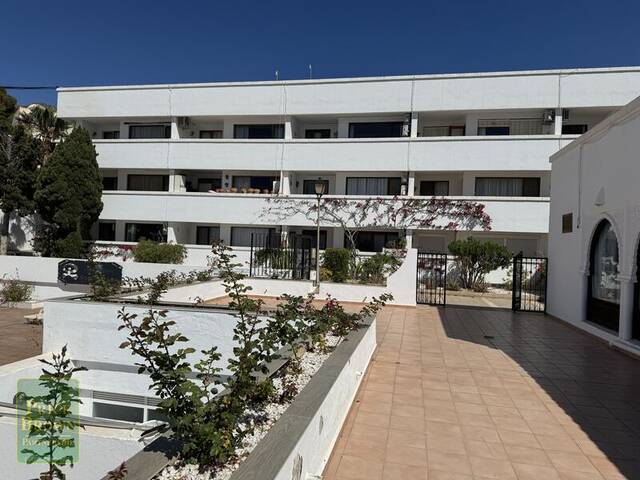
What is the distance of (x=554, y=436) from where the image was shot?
175 inches

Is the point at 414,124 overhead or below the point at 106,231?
overhead

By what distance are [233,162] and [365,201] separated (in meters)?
7.73

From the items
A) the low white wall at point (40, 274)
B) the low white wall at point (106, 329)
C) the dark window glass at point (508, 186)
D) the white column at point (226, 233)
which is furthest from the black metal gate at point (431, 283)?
the low white wall at point (40, 274)

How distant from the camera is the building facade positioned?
797 centimetres

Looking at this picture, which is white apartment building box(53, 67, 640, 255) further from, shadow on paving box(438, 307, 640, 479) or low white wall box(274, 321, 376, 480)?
low white wall box(274, 321, 376, 480)

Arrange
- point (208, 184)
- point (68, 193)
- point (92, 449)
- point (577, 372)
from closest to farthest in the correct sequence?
point (92, 449)
point (577, 372)
point (68, 193)
point (208, 184)

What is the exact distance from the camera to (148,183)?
25.7 m

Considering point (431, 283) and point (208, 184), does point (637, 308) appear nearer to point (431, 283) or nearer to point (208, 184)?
point (431, 283)

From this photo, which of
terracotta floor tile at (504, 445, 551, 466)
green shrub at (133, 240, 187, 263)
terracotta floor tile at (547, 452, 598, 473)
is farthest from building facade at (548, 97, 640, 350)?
green shrub at (133, 240, 187, 263)

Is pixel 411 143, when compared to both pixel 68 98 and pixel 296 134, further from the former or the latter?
pixel 68 98

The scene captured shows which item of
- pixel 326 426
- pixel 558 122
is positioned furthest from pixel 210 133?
pixel 326 426

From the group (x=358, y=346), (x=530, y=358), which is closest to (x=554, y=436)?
(x=358, y=346)

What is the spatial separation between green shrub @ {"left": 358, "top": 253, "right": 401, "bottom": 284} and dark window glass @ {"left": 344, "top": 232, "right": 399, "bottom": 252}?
3.43 m

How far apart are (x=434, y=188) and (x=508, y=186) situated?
3.78 m
